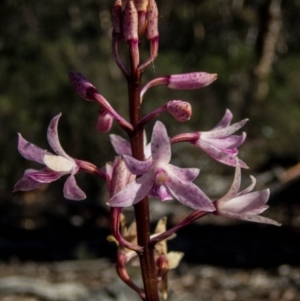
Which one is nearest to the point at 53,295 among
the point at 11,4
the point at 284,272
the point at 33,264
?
the point at 33,264

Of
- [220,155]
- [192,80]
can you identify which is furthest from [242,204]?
[192,80]

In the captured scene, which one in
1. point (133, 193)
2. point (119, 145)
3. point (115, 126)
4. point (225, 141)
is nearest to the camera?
point (133, 193)

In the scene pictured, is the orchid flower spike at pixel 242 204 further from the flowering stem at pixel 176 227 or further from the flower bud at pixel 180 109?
the flower bud at pixel 180 109

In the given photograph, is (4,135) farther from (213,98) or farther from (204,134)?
(204,134)

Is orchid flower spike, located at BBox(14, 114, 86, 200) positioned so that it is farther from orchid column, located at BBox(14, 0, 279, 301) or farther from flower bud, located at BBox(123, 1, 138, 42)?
flower bud, located at BBox(123, 1, 138, 42)

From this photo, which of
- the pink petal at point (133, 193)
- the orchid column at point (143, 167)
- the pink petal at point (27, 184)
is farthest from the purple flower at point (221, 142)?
the pink petal at point (27, 184)

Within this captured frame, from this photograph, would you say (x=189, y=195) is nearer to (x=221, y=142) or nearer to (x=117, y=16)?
(x=221, y=142)
